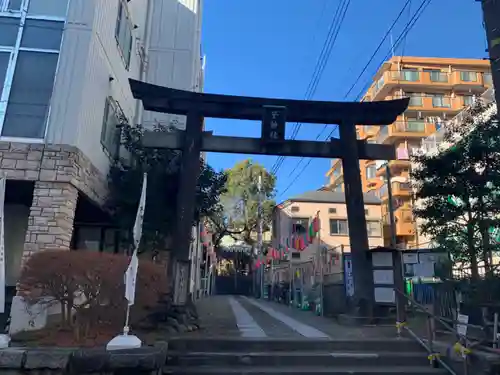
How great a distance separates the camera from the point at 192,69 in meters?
Result: 16.6

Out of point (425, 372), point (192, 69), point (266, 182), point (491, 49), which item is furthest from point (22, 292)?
point (266, 182)

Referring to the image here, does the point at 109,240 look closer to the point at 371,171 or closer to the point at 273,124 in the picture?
the point at 273,124

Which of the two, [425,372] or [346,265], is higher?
[346,265]

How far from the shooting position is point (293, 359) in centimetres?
591

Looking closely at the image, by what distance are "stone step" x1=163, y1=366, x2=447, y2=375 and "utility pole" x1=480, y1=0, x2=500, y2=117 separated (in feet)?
16.2

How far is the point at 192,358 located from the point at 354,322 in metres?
4.53

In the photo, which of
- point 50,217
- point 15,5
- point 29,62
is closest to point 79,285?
point 50,217

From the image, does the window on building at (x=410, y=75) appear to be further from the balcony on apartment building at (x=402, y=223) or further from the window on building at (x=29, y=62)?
the window on building at (x=29, y=62)

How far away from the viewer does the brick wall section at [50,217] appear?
777cm

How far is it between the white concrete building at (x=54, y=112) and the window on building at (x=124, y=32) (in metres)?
0.13

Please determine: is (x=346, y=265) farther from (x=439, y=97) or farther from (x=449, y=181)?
(x=439, y=97)

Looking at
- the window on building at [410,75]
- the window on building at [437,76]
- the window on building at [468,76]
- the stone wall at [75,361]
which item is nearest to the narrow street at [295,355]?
the stone wall at [75,361]

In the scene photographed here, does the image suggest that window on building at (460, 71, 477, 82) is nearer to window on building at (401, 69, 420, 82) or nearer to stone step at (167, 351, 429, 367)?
window on building at (401, 69, 420, 82)

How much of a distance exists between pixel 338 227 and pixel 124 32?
913 inches
